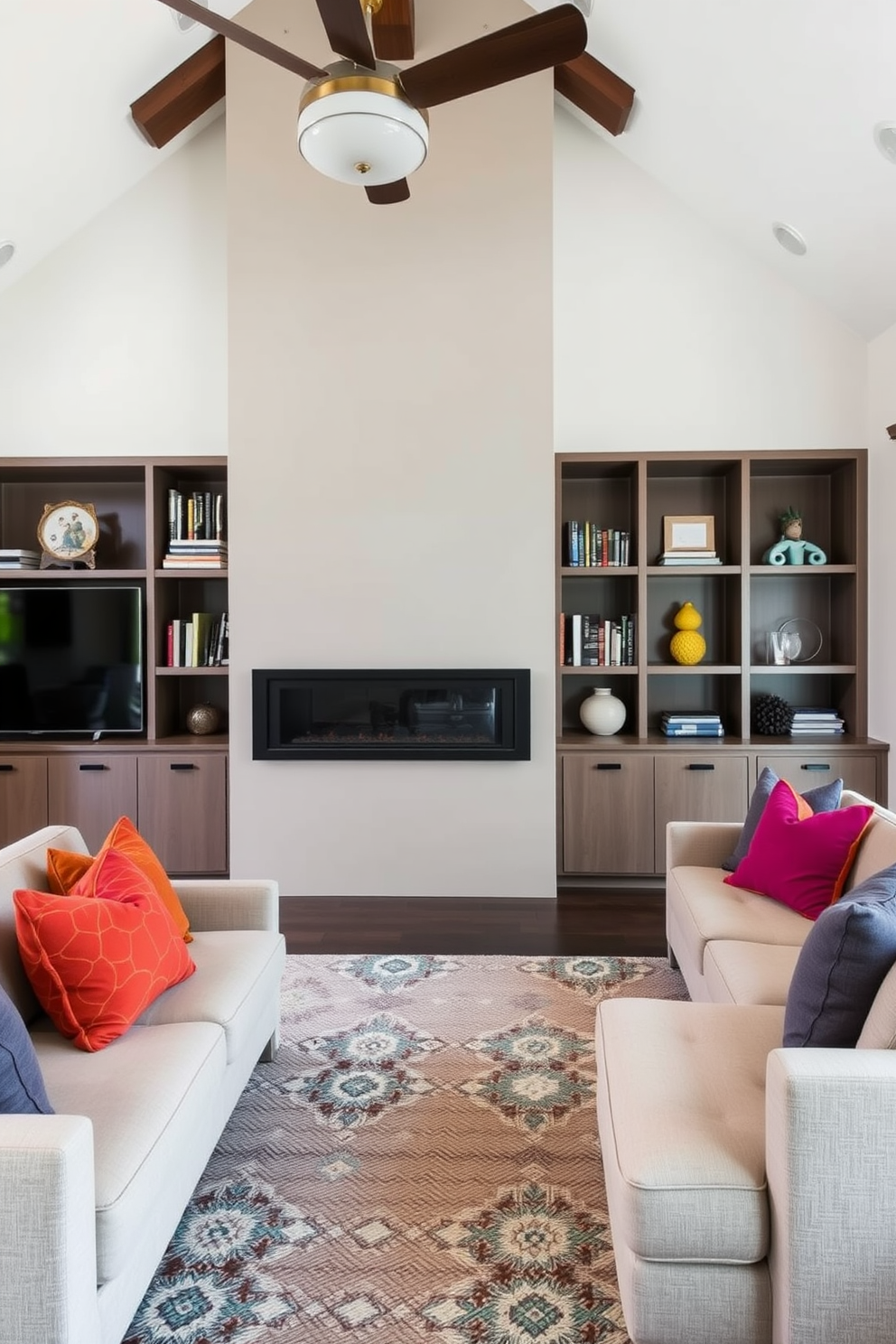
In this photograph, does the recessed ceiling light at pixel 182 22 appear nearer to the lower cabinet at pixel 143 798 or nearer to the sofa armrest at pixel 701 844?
the lower cabinet at pixel 143 798

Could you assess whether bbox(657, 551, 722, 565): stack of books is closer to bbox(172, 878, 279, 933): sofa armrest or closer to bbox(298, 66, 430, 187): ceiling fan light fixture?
bbox(298, 66, 430, 187): ceiling fan light fixture

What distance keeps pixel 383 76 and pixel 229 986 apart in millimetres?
2258

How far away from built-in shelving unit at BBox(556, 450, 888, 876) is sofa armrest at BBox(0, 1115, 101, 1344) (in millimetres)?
3199

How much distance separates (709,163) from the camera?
13.2ft

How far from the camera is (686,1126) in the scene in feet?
5.08

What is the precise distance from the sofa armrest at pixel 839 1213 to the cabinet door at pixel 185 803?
3372 millimetres

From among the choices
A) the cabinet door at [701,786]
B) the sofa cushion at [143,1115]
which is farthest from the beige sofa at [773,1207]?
the cabinet door at [701,786]

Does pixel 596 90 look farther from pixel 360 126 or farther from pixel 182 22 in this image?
pixel 360 126

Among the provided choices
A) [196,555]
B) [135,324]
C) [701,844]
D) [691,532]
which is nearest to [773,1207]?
[701,844]

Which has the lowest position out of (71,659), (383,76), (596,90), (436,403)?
(71,659)

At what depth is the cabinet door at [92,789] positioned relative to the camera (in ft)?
14.2

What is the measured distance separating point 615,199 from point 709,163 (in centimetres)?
67

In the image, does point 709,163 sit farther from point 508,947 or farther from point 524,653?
point 508,947

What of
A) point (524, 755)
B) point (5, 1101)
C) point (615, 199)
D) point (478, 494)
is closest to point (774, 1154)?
point (5, 1101)
